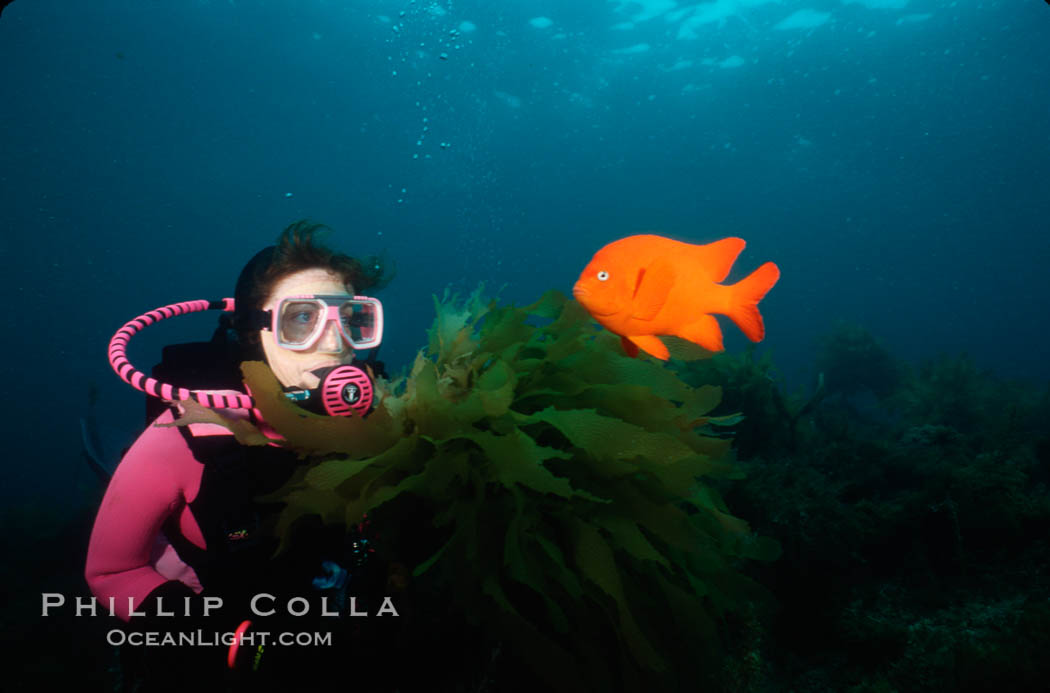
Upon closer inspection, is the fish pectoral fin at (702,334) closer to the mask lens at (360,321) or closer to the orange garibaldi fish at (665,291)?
the orange garibaldi fish at (665,291)

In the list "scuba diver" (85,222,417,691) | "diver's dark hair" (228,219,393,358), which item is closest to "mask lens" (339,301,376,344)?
"scuba diver" (85,222,417,691)

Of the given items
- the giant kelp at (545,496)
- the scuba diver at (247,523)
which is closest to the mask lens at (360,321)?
the scuba diver at (247,523)

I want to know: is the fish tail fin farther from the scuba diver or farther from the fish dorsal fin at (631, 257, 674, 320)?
the scuba diver

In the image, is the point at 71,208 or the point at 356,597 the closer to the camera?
Answer: the point at 356,597

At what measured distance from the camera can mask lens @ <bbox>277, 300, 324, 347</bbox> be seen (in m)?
2.42

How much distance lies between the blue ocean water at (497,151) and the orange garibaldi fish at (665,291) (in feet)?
10.3

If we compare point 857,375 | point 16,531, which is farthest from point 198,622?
point 857,375

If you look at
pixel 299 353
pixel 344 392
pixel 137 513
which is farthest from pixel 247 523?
pixel 299 353

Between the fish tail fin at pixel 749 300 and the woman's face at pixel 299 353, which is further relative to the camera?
the woman's face at pixel 299 353

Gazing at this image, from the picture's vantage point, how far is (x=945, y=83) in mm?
36281

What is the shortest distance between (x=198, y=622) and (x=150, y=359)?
9602 cm

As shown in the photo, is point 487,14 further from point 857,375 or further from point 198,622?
point 198,622

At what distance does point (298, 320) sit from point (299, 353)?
0.22 meters

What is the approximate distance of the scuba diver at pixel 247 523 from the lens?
4.32ft
